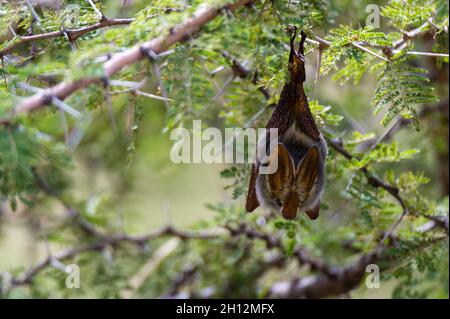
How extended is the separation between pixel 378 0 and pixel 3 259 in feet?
31.5

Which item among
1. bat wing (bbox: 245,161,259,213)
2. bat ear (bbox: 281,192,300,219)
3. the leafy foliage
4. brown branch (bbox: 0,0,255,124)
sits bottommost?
bat ear (bbox: 281,192,300,219)

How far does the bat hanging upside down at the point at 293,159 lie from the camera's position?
274 cm

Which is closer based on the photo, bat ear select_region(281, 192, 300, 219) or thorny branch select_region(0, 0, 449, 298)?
thorny branch select_region(0, 0, 449, 298)

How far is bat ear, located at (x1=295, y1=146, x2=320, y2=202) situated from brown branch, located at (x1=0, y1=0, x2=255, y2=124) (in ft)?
3.20

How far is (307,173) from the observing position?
2.97 meters

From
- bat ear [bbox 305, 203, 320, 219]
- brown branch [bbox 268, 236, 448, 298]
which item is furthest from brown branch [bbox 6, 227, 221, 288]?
bat ear [bbox 305, 203, 320, 219]

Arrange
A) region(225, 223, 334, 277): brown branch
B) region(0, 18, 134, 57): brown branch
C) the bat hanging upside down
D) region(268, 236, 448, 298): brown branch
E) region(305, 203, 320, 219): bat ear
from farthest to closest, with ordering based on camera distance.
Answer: region(268, 236, 448, 298): brown branch, region(225, 223, 334, 277): brown branch, region(305, 203, 320, 219): bat ear, the bat hanging upside down, region(0, 18, 134, 57): brown branch

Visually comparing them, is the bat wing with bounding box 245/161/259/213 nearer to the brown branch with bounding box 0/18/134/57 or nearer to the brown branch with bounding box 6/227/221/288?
the brown branch with bounding box 0/18/134/57

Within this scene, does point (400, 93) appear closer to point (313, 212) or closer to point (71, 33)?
point (313, 212)

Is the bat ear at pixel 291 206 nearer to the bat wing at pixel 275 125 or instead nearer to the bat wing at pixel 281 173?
the bat wing at pixel 281 173

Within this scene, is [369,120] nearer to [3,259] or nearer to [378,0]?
[378,0]

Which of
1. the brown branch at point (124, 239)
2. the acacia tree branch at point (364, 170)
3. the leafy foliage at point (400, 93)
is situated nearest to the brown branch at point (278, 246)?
the brown branch at point (124, 239)

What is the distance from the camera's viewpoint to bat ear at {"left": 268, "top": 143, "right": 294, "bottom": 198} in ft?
9.51

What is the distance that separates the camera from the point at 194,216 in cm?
1109
